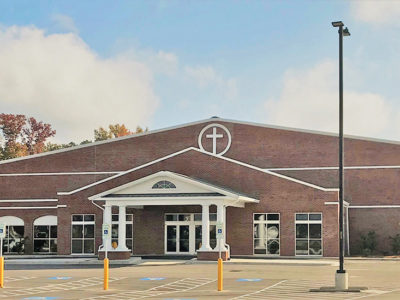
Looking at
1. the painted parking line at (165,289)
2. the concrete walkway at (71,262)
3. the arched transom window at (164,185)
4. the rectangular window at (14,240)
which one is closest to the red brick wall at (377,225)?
the arched transom window at (164,185)

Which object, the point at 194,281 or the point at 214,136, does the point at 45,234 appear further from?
the point at 194,281

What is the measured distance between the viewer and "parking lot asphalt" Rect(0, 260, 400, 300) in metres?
24.0

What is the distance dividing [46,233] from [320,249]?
1891 centimetres

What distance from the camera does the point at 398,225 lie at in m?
48.6

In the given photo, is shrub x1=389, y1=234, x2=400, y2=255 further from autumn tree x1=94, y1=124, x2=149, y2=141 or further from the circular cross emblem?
autumn tree x1=94, y1=124, x2=149, y2=141

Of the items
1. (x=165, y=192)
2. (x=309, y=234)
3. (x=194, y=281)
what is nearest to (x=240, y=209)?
(x=309, y=234)

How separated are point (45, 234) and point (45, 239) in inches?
13.8

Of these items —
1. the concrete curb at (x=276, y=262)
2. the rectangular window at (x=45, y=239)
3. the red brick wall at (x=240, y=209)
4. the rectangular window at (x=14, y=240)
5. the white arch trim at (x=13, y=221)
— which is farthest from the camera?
the white arch trim at (x=13, y=221)

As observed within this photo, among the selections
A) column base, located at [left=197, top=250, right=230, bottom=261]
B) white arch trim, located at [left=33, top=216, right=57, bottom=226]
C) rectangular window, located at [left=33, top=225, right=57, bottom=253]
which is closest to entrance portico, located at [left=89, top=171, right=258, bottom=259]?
column base, located at [left=197, top=250, right=230, bottom=261]

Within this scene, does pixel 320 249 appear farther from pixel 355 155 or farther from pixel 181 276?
pixel 181 276

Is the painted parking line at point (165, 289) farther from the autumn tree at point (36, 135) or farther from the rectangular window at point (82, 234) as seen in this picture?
the autumn tree at point (36, 135)

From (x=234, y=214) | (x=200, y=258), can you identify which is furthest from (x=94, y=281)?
(x=234, y=214)

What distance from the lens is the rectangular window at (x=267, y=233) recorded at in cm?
4625

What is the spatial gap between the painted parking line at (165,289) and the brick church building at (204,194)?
40.0 ft
